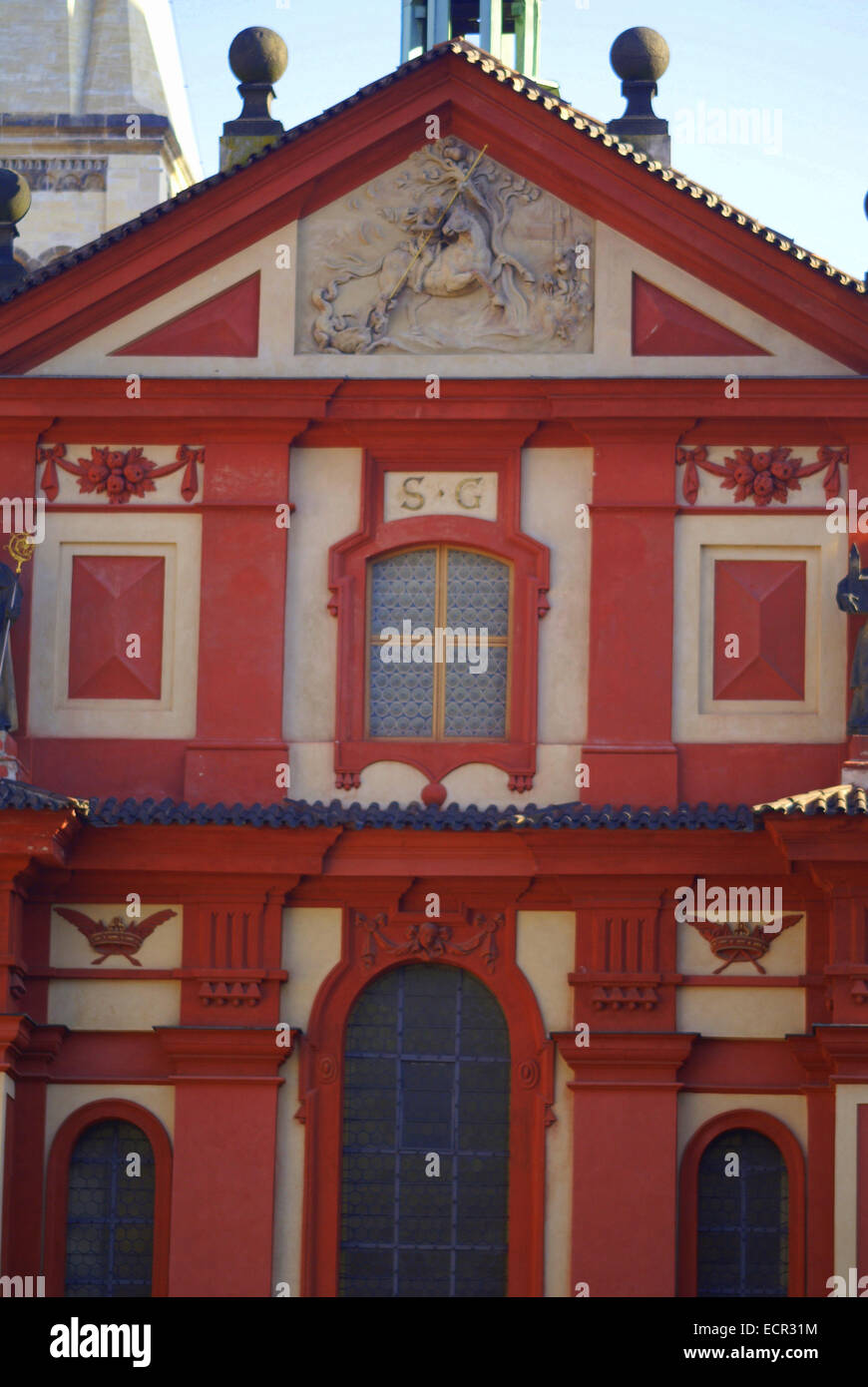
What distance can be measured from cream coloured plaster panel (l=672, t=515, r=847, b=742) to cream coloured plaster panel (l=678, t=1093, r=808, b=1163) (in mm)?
2796

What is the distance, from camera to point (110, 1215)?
22.1 m

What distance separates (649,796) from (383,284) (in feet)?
15.5

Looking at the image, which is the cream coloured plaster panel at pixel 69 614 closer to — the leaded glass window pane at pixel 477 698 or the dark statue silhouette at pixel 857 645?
the leaded glass window pane at pixel 477 698

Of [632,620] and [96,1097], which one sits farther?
[632,620]

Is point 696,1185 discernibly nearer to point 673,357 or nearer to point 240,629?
point 240,629

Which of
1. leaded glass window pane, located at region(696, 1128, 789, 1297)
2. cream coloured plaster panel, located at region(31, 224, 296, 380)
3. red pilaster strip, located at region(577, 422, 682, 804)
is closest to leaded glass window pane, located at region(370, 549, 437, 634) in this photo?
red pilaster strip, located at region(577, 422, 682, 804)

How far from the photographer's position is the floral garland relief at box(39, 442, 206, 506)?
75.8ft

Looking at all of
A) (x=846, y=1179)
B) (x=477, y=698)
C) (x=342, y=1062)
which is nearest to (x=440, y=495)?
(x=477, y=698)

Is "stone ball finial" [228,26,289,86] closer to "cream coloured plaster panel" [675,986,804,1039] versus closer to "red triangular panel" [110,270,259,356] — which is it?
"red triangular panel" [110,270,259,356]

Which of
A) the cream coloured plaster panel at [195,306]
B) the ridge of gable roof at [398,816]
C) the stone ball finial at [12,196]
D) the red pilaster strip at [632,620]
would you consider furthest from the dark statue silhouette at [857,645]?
the stone ball finial at [12,196]

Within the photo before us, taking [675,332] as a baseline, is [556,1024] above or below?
below

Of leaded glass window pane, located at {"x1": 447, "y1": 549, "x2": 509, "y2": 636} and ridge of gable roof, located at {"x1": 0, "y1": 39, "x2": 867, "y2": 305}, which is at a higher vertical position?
ridge of gable roof, located at {"x1": 0, "y1": 39, "x2": 867, "y2": 305}

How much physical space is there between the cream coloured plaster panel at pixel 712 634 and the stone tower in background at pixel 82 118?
47.8ft

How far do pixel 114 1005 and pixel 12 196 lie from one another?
694 centimetres
